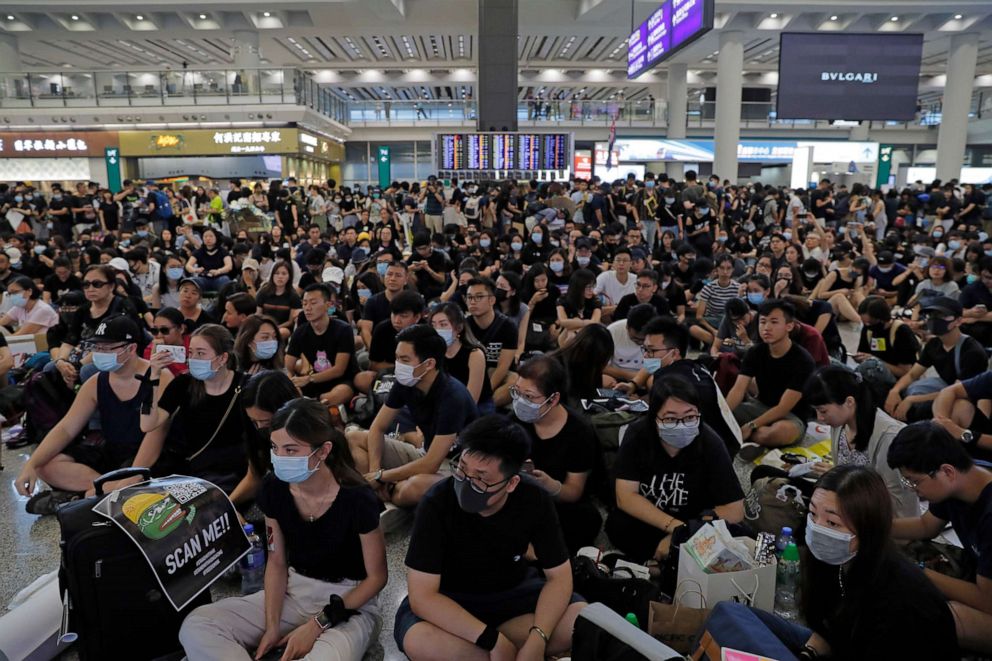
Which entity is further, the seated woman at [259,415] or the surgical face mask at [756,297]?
the surgical face mask at [756,297]

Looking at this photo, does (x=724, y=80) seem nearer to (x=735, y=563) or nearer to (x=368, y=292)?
(x=368, y=292)

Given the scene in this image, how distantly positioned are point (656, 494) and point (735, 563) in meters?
0.61

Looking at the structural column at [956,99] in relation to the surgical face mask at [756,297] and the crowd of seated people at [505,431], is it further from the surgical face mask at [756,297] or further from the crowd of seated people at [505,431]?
the surgical face mask at [756,297]

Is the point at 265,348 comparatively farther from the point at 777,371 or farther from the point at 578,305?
the point at 777,371

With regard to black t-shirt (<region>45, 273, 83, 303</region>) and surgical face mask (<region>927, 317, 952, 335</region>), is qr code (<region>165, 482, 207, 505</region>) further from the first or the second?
black t-shirt (<region>45, 273, 83, 303</region>)

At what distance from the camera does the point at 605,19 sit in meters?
18.4

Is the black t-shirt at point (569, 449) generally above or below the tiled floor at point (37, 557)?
above

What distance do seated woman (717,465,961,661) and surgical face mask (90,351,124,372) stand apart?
339cm

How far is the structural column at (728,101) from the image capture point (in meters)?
19.2

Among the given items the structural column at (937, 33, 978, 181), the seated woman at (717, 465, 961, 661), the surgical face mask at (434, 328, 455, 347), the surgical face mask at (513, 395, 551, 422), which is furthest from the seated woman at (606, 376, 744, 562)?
the structural column at (937, 33, 978, 181)

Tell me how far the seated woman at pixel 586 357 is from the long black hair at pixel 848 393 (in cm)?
134

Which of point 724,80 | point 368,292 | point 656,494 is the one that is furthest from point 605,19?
point 656,494

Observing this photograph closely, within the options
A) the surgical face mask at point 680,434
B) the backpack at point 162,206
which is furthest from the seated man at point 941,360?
the backpack at point 162,206

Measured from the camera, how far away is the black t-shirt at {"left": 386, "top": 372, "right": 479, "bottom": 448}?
3.74m
